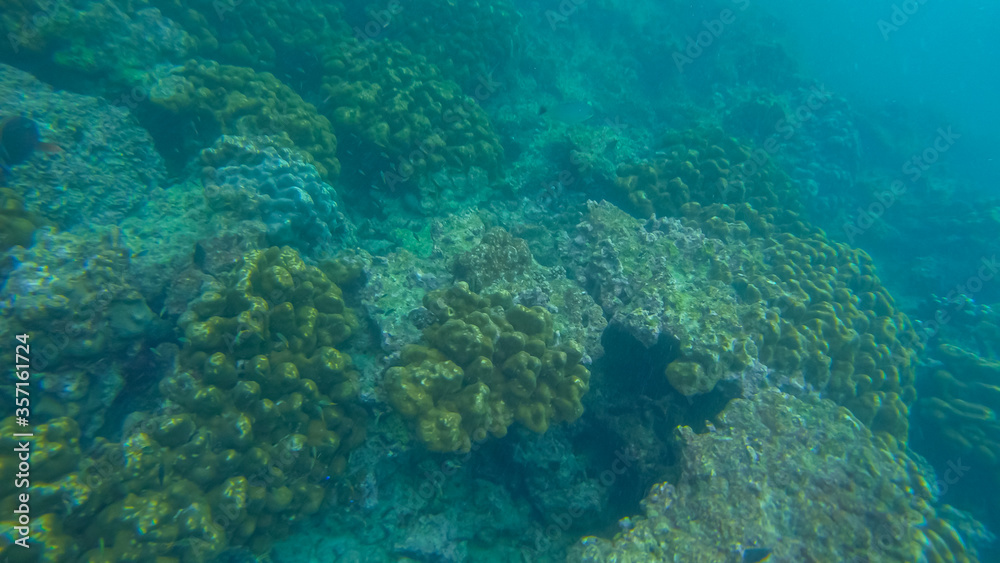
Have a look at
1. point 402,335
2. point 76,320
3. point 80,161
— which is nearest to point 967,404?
point 402,335

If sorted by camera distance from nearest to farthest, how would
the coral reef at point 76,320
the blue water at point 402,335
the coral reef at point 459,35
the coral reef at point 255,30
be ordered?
the coral reef at point 76,320 < the blue water at point 402,335 < the coral reef at point 255,30 < the coral reef at point 459,35

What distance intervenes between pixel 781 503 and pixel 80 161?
30.0 feet

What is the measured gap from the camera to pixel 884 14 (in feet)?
216

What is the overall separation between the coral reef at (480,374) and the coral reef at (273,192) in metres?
2.07

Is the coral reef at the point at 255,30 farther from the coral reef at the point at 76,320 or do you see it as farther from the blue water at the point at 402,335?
the coral reef at the point at 76,320

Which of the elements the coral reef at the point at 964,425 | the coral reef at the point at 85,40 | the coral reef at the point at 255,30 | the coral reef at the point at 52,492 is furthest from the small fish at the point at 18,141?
the coral reef at the point at 964,425

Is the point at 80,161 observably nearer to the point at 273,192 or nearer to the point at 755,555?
the point at 273,192

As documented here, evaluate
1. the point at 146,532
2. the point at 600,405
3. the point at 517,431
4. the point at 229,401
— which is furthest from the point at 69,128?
the point at 600,405

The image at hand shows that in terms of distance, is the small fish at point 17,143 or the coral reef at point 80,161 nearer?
the small fish at point 17,143

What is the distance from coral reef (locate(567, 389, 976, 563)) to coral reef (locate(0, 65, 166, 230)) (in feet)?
22.4

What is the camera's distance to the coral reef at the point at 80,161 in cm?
477

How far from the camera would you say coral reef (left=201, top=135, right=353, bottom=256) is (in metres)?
5.32

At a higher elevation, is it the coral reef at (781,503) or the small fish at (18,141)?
the coral reef at (781,503)

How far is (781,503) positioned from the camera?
464 centimetres
